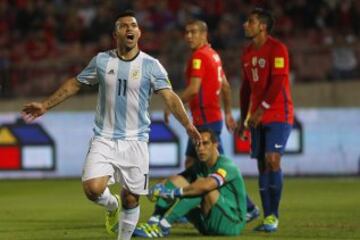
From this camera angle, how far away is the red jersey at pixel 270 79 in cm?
1124

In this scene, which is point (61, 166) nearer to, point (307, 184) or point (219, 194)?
point (307, 184)

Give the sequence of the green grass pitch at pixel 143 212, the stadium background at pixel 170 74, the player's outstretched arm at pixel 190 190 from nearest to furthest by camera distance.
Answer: the player's outstretched arm at pixel 190 190
the green grass pitch at pixel 143 212
the stadium background at pixel 170 74

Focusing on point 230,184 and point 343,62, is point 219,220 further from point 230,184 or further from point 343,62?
point 343,62

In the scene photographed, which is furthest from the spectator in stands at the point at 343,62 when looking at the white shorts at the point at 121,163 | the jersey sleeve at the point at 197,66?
the white shorts at the point at 121,163

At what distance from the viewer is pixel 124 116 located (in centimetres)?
941

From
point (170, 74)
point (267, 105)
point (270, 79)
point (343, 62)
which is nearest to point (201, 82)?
point (270, 79)

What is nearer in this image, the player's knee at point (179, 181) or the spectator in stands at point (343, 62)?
the player's knee at point (179, 181)

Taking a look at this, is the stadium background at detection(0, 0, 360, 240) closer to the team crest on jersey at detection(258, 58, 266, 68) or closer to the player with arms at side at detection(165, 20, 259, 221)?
the player with arms at side at detection(165, 20, 259, 221)

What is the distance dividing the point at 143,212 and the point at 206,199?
297 cm

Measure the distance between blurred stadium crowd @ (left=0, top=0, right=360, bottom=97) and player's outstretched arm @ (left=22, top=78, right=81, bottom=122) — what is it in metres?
10.2

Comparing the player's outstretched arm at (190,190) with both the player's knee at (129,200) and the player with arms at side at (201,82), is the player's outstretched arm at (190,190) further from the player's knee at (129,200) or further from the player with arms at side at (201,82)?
the player with arms at side at (201,82)

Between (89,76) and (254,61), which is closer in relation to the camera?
(89,76)

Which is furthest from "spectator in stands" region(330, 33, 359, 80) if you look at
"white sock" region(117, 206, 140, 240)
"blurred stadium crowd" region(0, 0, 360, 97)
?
"white sock" region(117, 206, 140, 240)

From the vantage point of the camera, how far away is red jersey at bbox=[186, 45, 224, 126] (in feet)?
40.6
